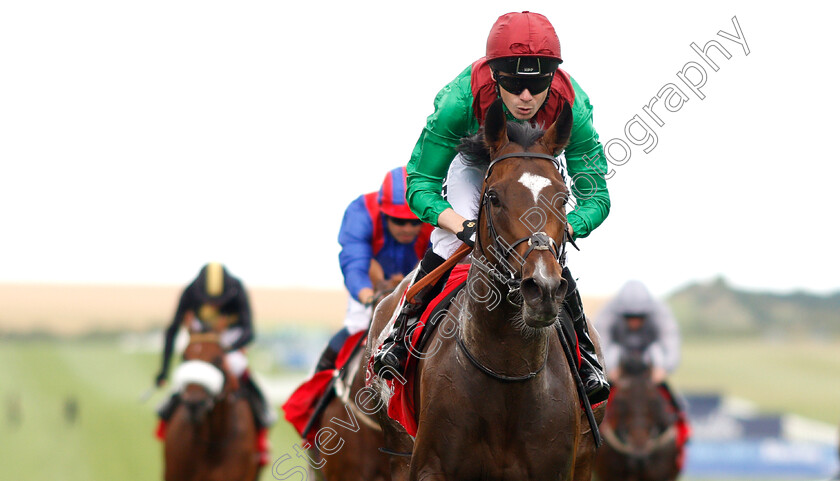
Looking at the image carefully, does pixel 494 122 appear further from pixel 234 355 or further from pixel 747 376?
pixel 747 376

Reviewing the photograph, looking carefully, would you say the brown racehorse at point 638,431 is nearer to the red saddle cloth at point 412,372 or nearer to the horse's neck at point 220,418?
the horse's neck at point 220,418

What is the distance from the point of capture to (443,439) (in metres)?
4.22

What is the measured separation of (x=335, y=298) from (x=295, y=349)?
23.0ft

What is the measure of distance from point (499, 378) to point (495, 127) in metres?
1.05

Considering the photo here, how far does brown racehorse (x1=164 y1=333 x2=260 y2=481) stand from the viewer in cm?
928

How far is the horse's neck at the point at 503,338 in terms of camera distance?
411 cm

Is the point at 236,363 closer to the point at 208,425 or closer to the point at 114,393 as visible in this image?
the point at 208,425

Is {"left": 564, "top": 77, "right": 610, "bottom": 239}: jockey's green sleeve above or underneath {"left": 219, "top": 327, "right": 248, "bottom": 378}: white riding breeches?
above

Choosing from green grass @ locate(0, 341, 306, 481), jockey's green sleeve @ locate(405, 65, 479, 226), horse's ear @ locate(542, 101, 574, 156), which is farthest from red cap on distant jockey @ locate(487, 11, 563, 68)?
green grass @ locate(0, 341, 306, 481)

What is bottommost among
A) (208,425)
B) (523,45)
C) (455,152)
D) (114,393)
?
(114,393)

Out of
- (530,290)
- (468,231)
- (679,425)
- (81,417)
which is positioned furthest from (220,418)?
(81,417)

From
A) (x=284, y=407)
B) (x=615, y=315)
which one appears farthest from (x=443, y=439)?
(x=615, y=315)

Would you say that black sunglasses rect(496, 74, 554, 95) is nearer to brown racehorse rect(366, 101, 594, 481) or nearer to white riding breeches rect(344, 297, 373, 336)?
brown racehorse rect(366, 101, 594, 481)

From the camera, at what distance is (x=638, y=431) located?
10.9 meters
